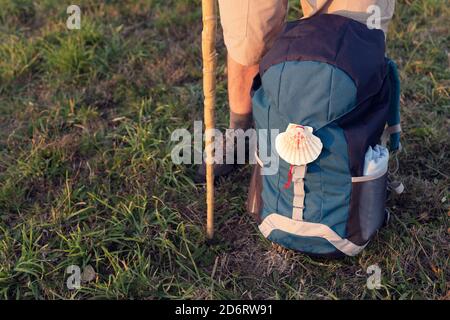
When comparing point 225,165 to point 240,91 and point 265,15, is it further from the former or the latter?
point 265,15

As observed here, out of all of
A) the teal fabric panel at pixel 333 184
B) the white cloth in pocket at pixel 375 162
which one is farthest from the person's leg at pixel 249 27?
the white cloth in pocket at pixel 375 162

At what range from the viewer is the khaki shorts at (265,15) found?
236cm

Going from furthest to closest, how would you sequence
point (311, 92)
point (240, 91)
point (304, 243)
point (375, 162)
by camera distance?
1. point (240, 91)
2. point (304, 243)
3. point (375, 162)
4. point (311, 92)

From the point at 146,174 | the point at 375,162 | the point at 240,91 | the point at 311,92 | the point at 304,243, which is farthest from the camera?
the point at 146,174

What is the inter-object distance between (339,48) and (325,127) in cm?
29

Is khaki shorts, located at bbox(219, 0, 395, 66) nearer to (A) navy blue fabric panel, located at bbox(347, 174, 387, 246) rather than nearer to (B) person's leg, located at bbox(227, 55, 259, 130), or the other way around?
(B) person's leg, located at bbox(227, 55, 259, 130)

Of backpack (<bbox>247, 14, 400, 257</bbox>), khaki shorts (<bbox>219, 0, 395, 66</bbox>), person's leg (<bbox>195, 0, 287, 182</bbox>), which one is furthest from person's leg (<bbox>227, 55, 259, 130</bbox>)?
backpack (<bbox>247, 14, 400, 257</bbox>)

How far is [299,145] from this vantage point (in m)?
2.15

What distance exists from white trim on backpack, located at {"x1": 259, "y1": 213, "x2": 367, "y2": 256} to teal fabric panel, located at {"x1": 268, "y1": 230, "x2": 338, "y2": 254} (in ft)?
0.06

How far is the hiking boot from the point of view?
114 inches

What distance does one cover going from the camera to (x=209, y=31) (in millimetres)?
2129

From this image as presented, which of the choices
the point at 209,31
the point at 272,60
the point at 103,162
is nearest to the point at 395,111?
the point at 272,60

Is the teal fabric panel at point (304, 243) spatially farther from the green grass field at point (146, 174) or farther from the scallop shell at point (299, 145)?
the scallop shell at point (299, 145)

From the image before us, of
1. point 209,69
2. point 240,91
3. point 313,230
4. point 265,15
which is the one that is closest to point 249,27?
point 265,15
